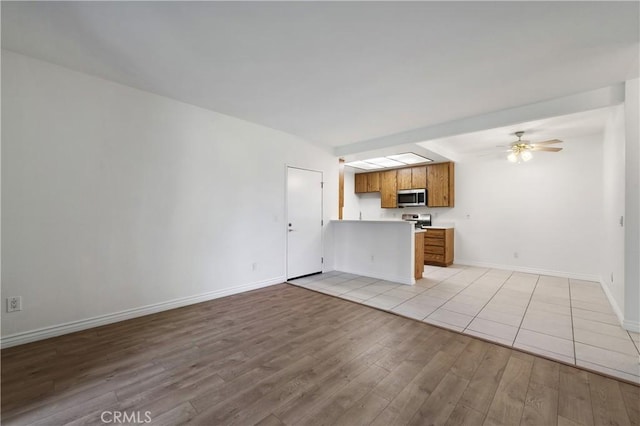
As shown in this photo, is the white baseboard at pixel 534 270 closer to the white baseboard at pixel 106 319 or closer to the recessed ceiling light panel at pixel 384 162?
the recessed ceiling light panel at pixel 384 162

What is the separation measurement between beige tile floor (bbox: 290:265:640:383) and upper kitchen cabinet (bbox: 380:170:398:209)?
8.17ft

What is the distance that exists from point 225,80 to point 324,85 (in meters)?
1.07

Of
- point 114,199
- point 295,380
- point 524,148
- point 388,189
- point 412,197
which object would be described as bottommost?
point 295,380

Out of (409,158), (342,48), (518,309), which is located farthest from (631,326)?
(409,158)

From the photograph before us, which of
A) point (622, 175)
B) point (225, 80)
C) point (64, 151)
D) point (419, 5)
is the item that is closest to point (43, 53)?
point (64, 151)

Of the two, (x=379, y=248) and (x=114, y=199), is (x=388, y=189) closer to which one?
(x=379, y=248)

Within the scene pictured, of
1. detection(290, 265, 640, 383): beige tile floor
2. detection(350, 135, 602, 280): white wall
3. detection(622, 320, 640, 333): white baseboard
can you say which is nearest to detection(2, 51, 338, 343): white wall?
detection(290, 265, 640, 383): beige tile floor

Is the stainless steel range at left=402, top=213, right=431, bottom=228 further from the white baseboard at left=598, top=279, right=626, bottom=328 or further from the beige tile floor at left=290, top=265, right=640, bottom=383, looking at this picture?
the white baseboard at left=598, top=279, right=626, bottom=328

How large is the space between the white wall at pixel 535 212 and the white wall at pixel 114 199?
494 centimetres

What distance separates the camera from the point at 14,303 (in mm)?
2312

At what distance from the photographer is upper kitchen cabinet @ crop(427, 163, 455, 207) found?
618cm

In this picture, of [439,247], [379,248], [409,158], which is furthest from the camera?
[439,247]

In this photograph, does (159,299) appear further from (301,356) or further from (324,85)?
(324,85)

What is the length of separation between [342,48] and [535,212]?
5350mm
